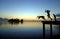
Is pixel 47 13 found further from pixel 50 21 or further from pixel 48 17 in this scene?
pixel 50 21

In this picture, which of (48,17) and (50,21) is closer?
(48,17)

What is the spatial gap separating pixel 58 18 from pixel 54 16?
0.23m

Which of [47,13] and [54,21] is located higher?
[47,13]

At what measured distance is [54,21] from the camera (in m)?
4.51

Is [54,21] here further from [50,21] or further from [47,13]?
[47,13]

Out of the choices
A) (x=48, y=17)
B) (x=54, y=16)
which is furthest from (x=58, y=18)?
(x=48, y=17)

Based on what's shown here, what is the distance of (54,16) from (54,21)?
22cm

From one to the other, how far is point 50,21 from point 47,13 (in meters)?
0.56

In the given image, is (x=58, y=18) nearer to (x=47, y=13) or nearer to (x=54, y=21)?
(x=54, y=21)

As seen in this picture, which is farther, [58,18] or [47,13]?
[58,18]

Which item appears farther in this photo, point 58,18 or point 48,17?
point 58,18

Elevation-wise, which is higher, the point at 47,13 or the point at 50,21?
the point at 47,13

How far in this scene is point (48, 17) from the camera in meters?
4.23

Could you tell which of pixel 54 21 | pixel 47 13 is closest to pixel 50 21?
pixel 54 21
